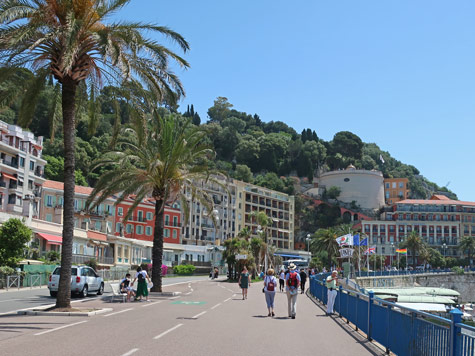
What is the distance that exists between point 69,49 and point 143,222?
2765 inches

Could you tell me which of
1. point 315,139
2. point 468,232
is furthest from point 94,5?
point 315,139

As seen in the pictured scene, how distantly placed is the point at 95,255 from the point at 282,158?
394 ft

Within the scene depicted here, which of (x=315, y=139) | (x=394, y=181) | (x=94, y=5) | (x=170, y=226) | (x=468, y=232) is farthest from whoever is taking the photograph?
(x=315, y=139)

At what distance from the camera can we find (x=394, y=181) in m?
167

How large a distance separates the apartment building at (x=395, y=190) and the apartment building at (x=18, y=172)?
116702mm

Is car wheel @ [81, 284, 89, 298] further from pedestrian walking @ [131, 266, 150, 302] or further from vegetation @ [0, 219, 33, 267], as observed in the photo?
vegetation @ [0, 219, 33, 267]

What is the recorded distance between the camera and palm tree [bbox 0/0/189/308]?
17.0 metres

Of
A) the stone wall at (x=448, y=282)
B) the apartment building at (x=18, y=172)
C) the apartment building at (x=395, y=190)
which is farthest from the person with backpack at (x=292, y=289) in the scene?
the apartment building at (x=395, y=190)

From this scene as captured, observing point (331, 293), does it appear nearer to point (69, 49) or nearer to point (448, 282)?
point (69, 49)

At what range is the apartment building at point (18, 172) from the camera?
63300mm

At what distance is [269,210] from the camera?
5098 inches

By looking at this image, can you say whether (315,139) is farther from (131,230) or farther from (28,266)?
(28,266)

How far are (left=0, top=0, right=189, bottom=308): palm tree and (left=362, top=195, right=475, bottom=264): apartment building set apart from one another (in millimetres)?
115180

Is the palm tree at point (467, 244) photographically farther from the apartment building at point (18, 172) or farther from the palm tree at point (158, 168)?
the palm tree at point (158, 168)
